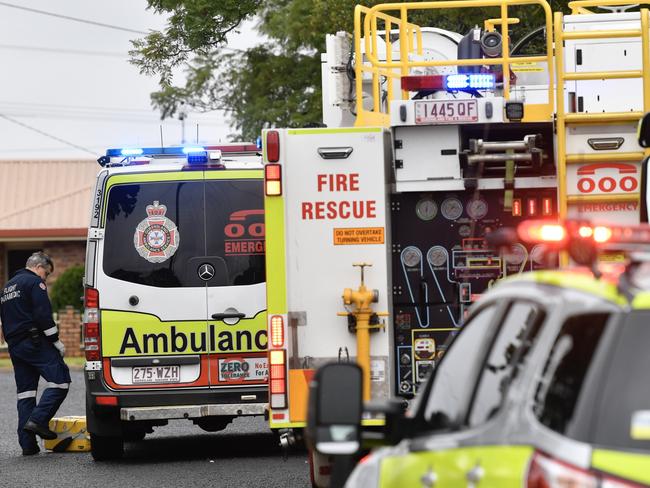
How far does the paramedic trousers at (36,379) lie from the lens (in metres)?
13.6

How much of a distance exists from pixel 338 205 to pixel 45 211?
35.9 meters

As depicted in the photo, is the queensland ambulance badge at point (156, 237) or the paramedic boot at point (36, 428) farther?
the paramedic boot at point (36, 428)

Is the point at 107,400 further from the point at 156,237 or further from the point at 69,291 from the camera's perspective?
the point at 69,291

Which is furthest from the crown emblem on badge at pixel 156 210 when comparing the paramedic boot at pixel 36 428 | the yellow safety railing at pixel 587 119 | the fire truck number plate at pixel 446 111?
the yellow safety railing at pixel 587 119

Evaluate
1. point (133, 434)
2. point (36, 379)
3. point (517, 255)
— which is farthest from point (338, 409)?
point (36, 379)

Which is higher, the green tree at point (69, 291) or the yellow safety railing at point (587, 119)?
the yellow safety railing at point (587, 119)

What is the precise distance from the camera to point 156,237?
40.8 feet

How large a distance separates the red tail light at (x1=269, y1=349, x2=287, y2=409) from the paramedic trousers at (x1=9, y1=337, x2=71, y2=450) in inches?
184

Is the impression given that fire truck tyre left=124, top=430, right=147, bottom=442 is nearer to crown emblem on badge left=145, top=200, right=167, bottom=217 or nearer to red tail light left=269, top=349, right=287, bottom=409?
crown emblem on badge left=145, top=200, right=167, bottom=217

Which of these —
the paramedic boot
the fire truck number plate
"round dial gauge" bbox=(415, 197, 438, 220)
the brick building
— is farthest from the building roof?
the fire truck number plate

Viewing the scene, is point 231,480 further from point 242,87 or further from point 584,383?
point 242,87

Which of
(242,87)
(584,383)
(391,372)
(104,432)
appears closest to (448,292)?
(391,372)

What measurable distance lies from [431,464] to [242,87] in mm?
25194

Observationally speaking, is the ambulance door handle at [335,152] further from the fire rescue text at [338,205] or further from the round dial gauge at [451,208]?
the round dial gauge at [451,208]
